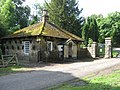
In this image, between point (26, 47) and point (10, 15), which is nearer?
point (26, 47)

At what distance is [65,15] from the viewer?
5341 cm

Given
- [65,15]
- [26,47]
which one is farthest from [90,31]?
[26,47]

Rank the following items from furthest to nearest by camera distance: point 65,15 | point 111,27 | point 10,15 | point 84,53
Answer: point 111,27, point 65,15, point 10,15, point 84,53

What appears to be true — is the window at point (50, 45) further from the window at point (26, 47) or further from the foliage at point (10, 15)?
the foliage at point (10, 15)

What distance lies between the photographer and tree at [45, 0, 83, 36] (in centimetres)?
5331

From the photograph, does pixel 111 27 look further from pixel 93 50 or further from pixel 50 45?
pixel 50 45

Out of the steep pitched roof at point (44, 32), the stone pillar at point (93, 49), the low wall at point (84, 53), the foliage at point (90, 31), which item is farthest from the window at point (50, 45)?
the foliage at point (90, 31)

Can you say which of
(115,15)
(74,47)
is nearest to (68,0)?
(115,15)

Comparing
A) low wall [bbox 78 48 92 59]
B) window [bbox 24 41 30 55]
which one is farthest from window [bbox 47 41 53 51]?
low wall [bbox 78 48 92 59]

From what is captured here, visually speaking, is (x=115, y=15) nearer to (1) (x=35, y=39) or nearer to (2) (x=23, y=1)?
(2) (x=23, y=1)

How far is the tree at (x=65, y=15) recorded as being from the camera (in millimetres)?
A: 53312

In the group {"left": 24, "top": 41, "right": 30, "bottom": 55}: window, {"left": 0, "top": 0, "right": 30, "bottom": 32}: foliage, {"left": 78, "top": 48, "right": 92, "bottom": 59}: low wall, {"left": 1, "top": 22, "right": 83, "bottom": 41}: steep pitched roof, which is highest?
{"left": 0, "top": 0, "right": 30, "bottom": 32}: foliage

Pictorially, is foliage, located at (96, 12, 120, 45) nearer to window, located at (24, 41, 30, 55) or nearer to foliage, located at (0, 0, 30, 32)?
foliage, located at (0, 0, 30, 32)

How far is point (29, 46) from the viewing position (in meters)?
30.0
